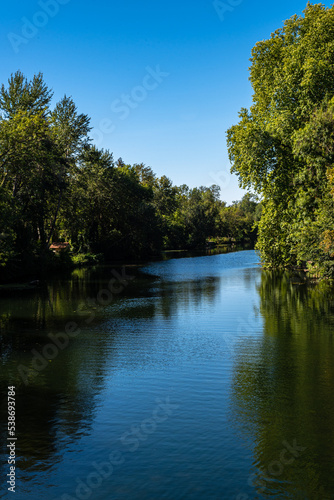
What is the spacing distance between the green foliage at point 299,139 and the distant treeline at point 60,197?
15.6 ft

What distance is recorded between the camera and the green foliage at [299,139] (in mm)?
30094

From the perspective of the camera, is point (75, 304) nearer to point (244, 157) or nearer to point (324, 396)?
point (244, 157)

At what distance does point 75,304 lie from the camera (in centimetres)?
3097

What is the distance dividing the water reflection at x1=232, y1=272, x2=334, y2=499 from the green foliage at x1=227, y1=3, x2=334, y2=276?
8976mm

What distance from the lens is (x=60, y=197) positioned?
56.8 m

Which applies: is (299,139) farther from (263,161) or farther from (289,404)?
(289,404)

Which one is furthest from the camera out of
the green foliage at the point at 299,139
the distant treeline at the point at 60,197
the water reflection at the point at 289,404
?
the distant treeline at the point at 60,197

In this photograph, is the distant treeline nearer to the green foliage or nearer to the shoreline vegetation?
the shoreline vegetation

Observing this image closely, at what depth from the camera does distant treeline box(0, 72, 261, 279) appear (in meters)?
41.9

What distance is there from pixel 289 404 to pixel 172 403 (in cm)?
321

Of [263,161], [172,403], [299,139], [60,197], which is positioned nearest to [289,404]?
[172,403]

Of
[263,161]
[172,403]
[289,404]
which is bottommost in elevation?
[289,404]

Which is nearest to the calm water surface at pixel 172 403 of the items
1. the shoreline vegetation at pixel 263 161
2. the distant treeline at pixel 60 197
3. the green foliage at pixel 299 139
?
the green foliage at pixel 299 139

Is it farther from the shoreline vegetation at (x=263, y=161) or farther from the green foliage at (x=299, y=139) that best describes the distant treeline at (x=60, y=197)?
the green foliage at (x=299, y=139)
